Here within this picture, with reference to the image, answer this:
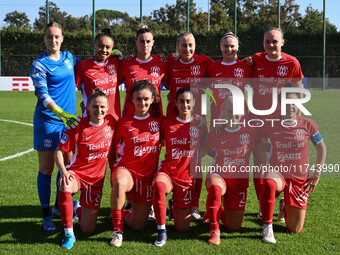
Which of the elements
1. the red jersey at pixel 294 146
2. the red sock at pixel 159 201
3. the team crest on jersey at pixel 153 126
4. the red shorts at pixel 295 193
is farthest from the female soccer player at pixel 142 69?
the red shorts at pixel 295 193

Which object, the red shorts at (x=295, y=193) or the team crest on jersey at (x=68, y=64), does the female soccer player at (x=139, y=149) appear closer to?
the team crest on jersey at (x=68, y=64)

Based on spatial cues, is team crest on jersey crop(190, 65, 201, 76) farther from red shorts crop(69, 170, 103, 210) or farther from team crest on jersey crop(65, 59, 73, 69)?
red shorts crop(69, 170, 103, 210)

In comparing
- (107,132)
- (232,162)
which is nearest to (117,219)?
(107,132)

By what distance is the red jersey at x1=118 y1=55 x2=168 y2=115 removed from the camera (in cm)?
432

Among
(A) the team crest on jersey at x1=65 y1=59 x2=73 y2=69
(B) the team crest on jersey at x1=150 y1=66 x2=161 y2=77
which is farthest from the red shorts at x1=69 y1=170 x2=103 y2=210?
(B) the team crest on jersey at x1=150 y1=66 x2=161 y2=77

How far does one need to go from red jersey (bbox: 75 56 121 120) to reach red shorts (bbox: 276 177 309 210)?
185 cm

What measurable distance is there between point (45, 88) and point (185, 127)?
53.9 inches

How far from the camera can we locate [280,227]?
3.97 m

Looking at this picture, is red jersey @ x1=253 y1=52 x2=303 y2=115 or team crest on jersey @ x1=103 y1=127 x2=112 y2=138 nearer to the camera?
team crest on jersey @ x1=103 y1=127 x2=112 y2=138

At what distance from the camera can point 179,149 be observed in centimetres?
383

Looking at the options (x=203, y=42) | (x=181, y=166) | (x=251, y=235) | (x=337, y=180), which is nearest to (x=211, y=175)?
(x=181, y=166)

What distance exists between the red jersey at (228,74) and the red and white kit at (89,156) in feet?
4.16

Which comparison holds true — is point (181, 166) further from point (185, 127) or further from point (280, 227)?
point (280, 227)

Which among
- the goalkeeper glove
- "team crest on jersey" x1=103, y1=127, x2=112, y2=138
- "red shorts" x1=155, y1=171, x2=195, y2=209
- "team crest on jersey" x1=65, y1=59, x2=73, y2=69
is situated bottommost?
"red shorts" x1=155, y1=171, x2=195, y2=209
